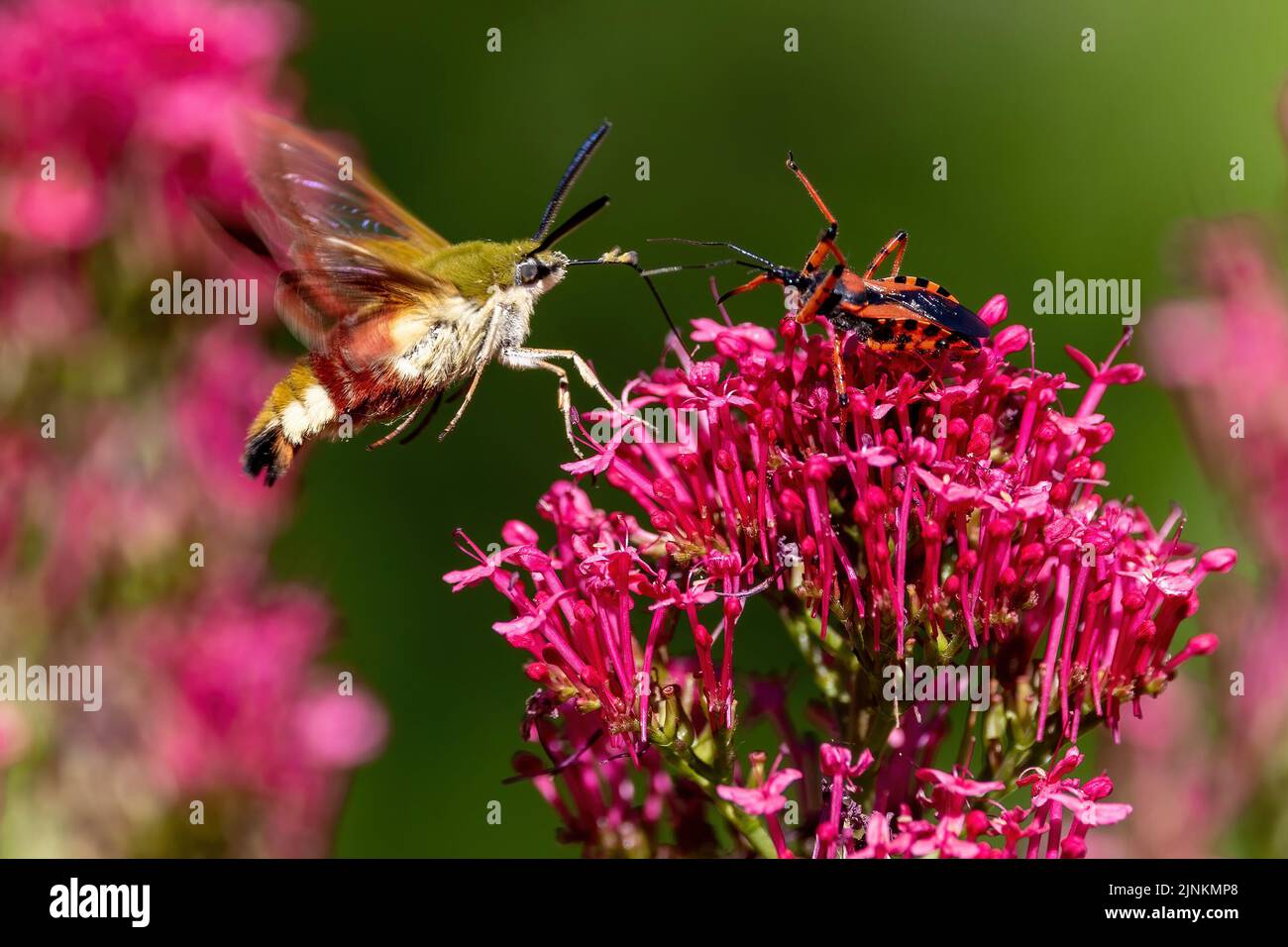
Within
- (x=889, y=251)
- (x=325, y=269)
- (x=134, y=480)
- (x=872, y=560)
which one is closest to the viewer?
(x=872, y=560)

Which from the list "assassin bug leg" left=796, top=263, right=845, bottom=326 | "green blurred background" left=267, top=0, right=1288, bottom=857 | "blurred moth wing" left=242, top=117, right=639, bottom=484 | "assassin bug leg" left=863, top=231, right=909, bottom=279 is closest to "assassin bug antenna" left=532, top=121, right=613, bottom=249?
"blurred moth wing" left=242, top=117, right=639, bottom=484

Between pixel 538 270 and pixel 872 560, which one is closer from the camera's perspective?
pixel 872 560

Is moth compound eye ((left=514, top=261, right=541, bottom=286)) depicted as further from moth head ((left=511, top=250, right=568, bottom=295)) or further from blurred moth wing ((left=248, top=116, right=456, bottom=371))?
blurred moth wing ((left=248, top=116, right=456, bottom=371))

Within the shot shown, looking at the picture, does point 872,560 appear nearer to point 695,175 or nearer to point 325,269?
point 325,269

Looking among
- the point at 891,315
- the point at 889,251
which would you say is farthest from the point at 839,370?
the point at 889,251

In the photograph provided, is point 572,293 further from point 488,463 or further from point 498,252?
point 498,252

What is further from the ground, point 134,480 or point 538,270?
point 538,270

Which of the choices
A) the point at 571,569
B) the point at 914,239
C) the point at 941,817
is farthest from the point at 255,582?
the point at 914,239
